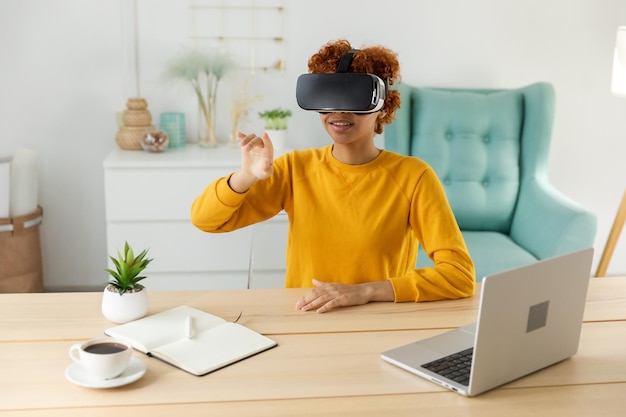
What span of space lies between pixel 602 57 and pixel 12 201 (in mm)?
2686

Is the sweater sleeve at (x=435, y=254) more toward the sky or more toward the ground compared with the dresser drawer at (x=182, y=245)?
more toward the sky

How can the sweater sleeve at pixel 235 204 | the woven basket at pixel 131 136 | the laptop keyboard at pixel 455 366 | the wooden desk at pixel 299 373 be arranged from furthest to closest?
the woven basket at pixel 131 136, the sweater sleeve at pixel 235 204, the laptop keyboard at pixel 455 366, the wooden desk at pixel 299 373

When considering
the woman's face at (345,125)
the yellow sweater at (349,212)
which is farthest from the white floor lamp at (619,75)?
the woman's face at (345,125)

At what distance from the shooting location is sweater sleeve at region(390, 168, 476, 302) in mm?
1801

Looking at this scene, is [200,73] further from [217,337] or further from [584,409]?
[584,409]

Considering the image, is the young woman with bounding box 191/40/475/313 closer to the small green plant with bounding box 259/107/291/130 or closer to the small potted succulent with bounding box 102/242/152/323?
the small potted succulent with bounding box 102/242/152/323

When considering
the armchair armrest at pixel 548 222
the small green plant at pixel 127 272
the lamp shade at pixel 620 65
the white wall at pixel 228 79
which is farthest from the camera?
the white wall at pixel 228 79

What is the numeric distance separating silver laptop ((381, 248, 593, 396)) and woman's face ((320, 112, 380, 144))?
0.55m

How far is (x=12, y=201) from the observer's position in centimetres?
340

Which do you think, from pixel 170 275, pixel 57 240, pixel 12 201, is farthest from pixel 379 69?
pixel 57 240

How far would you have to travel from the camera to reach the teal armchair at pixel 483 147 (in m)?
3.40

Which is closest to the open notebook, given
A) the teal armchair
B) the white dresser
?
the white dresser

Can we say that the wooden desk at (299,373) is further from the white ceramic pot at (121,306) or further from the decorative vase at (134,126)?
the decorative vase at (134,126)

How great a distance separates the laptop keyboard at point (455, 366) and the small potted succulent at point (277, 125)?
7.00 ft
